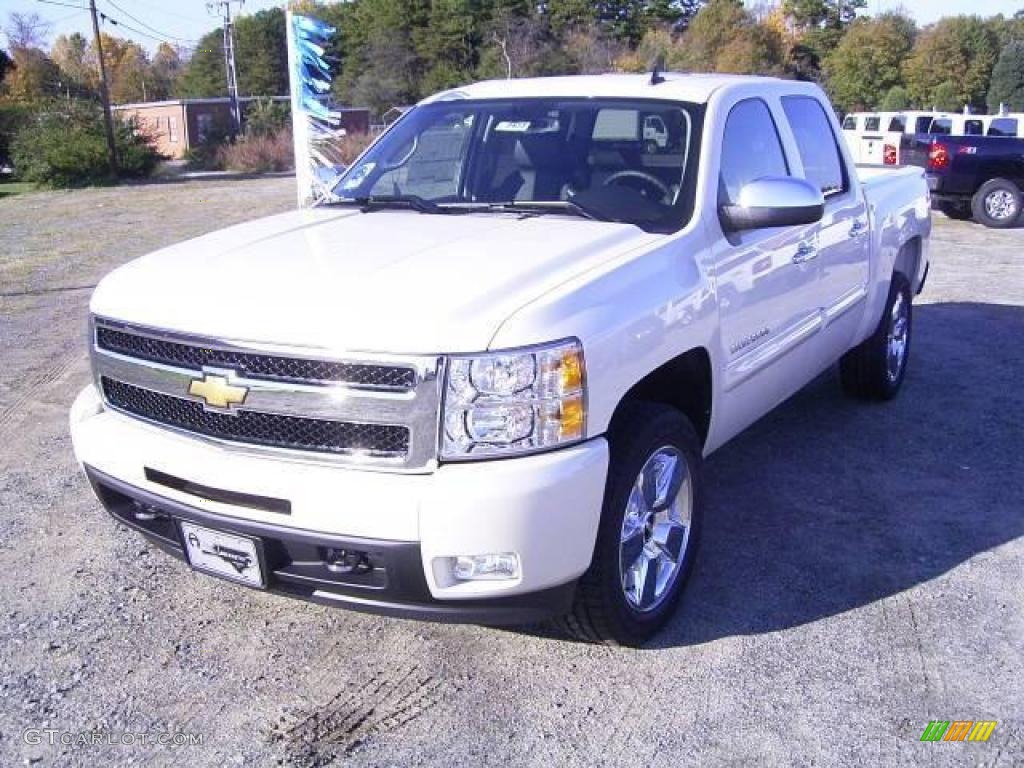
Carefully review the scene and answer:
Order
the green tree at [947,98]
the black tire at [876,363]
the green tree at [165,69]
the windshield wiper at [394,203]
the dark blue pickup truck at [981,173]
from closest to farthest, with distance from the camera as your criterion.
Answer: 1. the windshield wiper at [394,203]
2. the black tire at [876,363]
3. the dark blue pickup truck at [981,173]
4. the green tree at [947,98]
5. the green tree at [165,69]

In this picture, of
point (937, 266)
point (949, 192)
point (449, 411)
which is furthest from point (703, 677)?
point (949, 192)

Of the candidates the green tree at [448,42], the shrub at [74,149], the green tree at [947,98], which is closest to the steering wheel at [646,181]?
the shrub at [74,149]

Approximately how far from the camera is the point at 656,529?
3.47m

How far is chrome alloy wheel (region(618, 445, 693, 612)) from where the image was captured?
330cm

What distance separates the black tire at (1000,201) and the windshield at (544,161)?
1237 centimetres

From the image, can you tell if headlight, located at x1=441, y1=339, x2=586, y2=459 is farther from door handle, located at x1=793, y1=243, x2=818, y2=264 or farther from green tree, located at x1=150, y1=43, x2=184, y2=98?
green tree, located at x1=150, y1=43, x2=184, y2=98

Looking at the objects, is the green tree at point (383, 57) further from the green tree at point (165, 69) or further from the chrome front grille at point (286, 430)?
the chrome front grille at point (286, 430)

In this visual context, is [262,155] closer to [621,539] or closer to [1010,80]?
[1010,80]

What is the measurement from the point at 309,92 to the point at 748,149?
25.3ft

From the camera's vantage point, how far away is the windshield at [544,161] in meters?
3.85

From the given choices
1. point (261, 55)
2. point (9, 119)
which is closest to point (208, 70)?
point (261, 55)

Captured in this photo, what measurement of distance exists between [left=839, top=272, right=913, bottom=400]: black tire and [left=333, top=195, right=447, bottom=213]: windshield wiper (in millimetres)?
2873

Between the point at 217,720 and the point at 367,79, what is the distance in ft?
218

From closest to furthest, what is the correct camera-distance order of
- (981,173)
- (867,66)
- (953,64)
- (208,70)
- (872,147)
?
1. (981,173)
2. (872,147)
3. (867,66)
4. (953,64)
5. (208,70)
